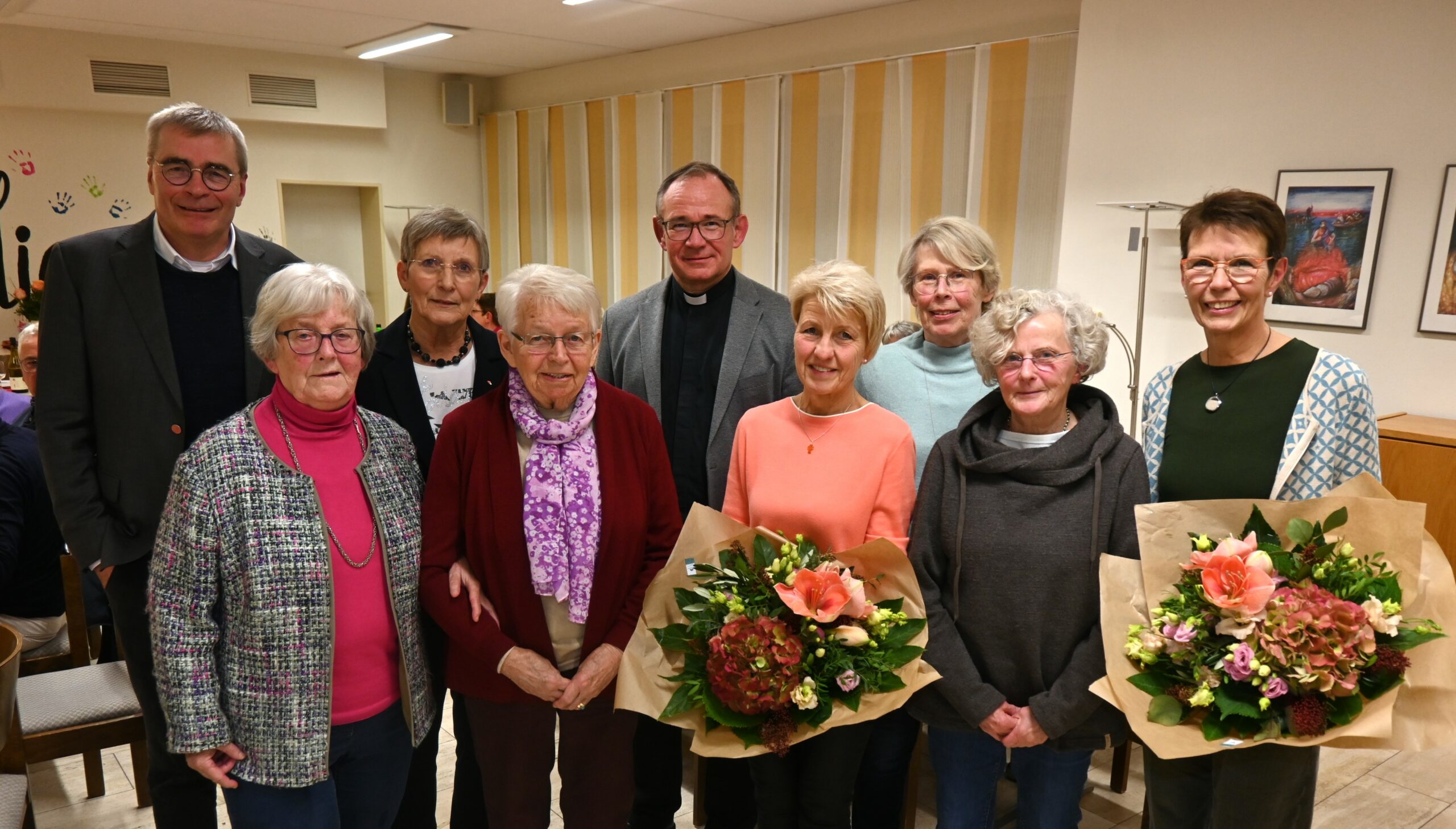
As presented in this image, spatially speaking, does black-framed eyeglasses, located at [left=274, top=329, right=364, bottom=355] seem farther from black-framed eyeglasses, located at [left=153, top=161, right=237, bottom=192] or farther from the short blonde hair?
the short blonde hair

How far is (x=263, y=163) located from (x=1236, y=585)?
8881 millimetres

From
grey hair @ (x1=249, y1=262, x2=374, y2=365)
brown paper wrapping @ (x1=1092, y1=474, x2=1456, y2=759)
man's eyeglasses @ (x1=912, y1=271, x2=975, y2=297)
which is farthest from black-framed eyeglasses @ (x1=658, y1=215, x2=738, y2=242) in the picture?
brown paper wrapping @ (x1=1092, y1=474, x2=1456, y2=759)

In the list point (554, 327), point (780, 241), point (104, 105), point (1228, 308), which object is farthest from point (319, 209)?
point (1228, 308)

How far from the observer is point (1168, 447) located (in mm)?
2137

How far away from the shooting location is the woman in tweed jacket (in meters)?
1.71

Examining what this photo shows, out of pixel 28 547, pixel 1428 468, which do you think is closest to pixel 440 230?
pixel 28 547

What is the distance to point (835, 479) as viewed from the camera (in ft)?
6.63

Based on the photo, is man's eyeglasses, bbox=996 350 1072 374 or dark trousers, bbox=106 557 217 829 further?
dark trousers, bbox=106 557 217 829

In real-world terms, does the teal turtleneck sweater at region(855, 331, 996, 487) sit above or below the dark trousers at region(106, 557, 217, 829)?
above

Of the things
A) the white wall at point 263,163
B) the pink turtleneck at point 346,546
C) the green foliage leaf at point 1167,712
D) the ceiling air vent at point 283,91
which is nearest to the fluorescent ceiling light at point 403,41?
the ceiling air vent at point 283,91

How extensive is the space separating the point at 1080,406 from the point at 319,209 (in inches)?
346

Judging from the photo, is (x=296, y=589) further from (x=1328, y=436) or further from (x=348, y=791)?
(x=1328, y=436)

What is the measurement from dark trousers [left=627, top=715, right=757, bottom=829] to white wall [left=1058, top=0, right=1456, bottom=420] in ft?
11.3

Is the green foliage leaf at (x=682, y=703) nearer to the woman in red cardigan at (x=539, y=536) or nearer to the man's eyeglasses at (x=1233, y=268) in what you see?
the woman in red cardigan at (x=539, y=536)
